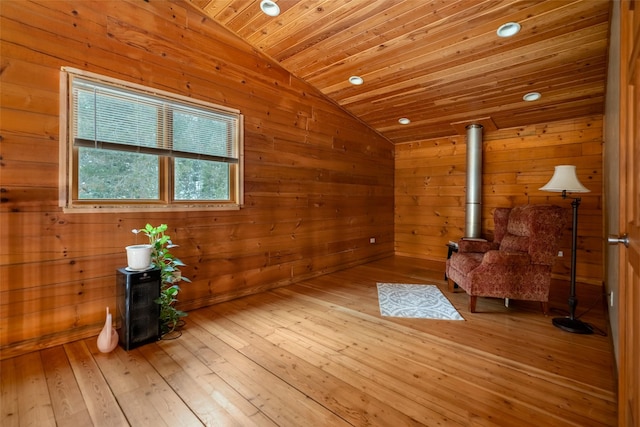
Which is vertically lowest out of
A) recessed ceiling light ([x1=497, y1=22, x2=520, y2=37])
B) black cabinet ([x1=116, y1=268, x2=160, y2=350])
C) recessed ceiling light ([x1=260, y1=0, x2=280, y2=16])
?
black cabinet ([x1=116, y1=268, x2=160, y2=350])

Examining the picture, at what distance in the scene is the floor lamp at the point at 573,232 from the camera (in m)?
2.50

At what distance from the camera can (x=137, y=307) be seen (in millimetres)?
2195

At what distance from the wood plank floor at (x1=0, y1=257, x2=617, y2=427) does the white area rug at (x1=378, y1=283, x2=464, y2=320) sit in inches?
5.9

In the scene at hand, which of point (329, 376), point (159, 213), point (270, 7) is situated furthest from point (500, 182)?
point (159, 213)

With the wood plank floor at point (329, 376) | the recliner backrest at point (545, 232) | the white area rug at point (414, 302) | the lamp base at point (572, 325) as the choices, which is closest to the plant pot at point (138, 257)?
the wood plank floor at point (329, 376)

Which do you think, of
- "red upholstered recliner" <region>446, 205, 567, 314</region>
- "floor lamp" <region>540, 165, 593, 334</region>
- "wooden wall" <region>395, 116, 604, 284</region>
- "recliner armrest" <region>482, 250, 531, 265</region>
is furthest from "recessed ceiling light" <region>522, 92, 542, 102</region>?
"recliner armrest" <region>482, 250, 531, 265</region>

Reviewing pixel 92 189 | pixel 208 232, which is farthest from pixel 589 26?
pixel 92 189

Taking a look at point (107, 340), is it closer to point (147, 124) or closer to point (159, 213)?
point (159, 213)

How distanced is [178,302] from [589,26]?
4.31 m

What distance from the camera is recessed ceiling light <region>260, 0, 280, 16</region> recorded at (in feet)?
8.76

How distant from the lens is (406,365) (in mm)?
1965

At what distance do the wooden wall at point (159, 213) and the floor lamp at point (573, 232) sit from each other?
2.62 meters

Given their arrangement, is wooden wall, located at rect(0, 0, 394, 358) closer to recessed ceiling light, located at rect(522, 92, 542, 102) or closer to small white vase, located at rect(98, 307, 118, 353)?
small white vase, located at rect(98, 307, 118, 353)

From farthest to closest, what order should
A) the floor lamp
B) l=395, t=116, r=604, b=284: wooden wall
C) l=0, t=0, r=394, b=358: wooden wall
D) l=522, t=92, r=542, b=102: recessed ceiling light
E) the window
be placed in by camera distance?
l=395, t=116, r=604, b=284: wooden wall → l=522, t=92, r=542, b=102: recessed ceiling light → the floor lamp → the window → l=0, t=0, r=394, b=358: wooden wall
